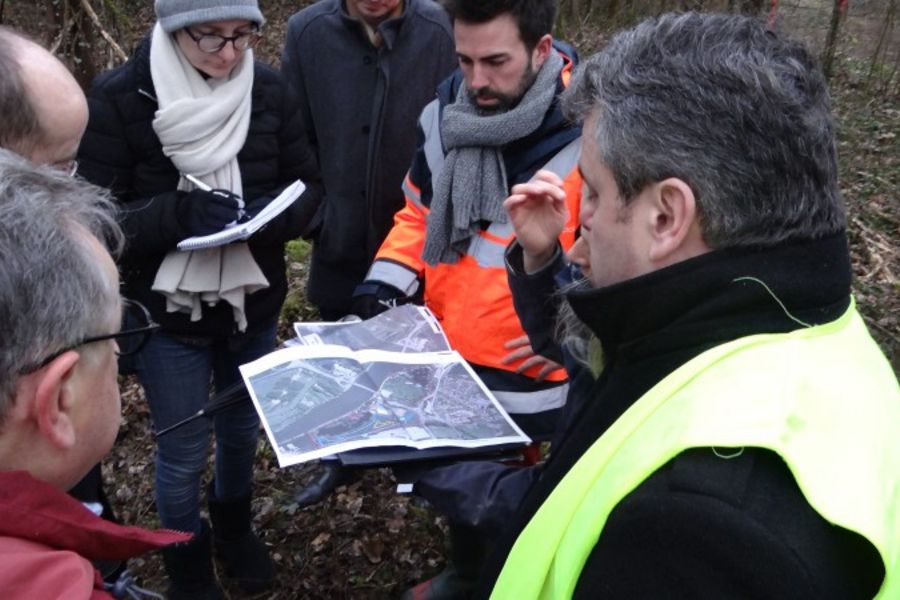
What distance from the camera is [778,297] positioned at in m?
1.26

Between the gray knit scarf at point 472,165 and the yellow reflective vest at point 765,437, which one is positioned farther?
the gray knit scarf at point 472,165

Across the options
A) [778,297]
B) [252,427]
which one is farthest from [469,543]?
[778,297]

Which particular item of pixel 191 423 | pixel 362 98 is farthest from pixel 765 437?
pixel 362 98

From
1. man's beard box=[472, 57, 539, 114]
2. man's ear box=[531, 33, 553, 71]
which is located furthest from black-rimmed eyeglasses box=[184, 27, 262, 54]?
man's ear box=[531, 33, 553, 71]

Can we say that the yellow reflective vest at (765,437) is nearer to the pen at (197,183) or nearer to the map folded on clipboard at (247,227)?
the map folded on clipboard at (247,227)

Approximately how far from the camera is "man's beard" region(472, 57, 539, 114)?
2.57 m

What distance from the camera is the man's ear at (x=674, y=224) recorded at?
1300 millimetres

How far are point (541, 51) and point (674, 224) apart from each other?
146 cm

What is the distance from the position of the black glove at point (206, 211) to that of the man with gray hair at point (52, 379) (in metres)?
1.19

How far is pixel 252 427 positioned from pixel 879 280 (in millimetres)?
4245

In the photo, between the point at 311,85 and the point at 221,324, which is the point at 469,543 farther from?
the point at 311,85

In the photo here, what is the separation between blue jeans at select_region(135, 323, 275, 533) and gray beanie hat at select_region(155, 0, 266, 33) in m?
0.97

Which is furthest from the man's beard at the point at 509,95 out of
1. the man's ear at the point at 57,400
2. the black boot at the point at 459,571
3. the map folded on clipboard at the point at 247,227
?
the man's ear at the point at 57,400

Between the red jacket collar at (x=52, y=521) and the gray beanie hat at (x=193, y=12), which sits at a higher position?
the gray beanie hat at (x=193, y=12)
